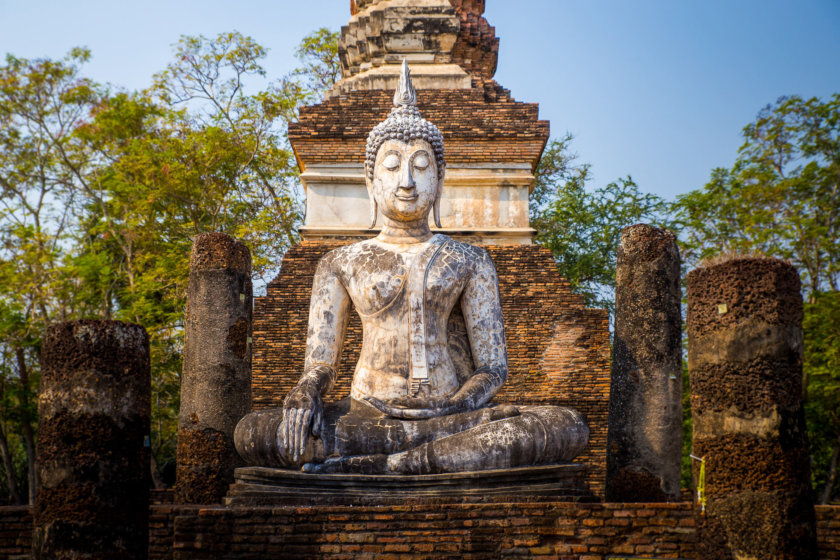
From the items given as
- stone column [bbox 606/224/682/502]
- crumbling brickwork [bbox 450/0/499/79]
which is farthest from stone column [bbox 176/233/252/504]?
crumbling brickwork [bbox 450/0/499/79]

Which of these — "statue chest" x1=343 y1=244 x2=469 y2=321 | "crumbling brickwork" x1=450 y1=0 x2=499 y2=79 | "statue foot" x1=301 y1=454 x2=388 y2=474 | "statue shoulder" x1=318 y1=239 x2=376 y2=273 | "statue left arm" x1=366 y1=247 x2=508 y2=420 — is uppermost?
"crumbling brickwork" x1=450 y1=0 x2=499 y2=79

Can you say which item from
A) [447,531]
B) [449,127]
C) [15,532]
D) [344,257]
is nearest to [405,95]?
[344,257]

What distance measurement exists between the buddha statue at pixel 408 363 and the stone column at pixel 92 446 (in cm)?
112

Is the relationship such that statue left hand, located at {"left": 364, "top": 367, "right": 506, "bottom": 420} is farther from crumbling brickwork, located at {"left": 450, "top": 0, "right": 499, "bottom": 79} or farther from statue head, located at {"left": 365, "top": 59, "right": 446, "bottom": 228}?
crumbling brickwork, located at {"left": 450, "top": 0, "right": 499, "bottom": 79}

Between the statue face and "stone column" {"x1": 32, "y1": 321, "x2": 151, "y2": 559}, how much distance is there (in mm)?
2376

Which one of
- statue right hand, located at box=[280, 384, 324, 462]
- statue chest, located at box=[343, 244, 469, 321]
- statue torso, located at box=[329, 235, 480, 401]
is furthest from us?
statue chest, located at box=[343, 244, 469, 321]

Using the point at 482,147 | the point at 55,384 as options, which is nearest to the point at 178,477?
the point at 55,384

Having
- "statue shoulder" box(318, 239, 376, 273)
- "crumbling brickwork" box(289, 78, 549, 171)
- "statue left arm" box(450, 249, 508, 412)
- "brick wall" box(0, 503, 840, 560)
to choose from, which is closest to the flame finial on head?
"statue shoulder" box(318, 239, 376, 273)

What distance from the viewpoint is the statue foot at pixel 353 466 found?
738 centimetres

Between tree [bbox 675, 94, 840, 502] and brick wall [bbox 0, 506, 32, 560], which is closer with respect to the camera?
brick wall [bbox 0, 506, 32, 560]

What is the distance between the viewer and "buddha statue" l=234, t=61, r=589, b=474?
7.39m

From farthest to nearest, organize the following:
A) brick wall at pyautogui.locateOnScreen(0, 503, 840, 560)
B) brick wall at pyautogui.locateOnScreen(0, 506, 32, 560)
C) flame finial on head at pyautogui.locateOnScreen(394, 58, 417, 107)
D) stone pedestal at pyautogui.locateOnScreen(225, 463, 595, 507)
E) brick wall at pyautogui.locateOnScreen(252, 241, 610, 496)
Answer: brick wall at pyautogui.locateOnScreen(252, 241, 610, 496), flame finial on head at pyautogui.locateOnScreen(394, 58, 417, 107), brick wall at pyautogui.locateOnScreen(0, 506, 32, 560), stone pedestal at pyautogui.locateOnScreen(225, 463, 595, 507), brick wall at pyautogui.locateOnScreen(0, 503, 840, 560)

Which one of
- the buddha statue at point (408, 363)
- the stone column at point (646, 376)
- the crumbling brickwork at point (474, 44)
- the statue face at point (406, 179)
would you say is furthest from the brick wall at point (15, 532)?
the crumbling brickwork at point (474, 44)

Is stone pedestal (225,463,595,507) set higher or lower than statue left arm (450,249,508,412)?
lower
